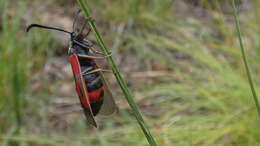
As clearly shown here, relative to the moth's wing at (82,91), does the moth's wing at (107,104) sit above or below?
below

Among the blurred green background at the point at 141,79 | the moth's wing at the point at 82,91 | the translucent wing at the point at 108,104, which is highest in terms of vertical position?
the moth's wing at the point at 82,91

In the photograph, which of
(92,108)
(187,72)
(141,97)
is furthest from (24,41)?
(92,108)

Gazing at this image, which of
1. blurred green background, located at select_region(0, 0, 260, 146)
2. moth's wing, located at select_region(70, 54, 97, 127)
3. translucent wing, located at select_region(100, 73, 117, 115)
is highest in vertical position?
moth's wing, located at select_region(70, 54, 97, 127)

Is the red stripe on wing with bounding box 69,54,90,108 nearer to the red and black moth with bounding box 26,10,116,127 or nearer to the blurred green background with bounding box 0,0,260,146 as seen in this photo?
the red and black moth with bounding box 26,10,116,127

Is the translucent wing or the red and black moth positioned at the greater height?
the red and black moth

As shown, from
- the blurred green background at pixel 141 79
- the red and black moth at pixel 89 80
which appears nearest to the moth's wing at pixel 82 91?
the red and black moth at pixel 89 80

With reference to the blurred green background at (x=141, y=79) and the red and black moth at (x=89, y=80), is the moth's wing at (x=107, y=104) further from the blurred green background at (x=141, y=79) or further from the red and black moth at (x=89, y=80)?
the blurred green background at (x=141, y=79)

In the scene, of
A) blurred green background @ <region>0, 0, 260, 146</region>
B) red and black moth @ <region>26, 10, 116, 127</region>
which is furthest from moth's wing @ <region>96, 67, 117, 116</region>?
blurred green background @ <region>0, 0, 260, 146</region>

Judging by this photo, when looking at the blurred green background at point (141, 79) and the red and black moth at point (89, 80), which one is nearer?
the red and black moth at point (89, 80)
